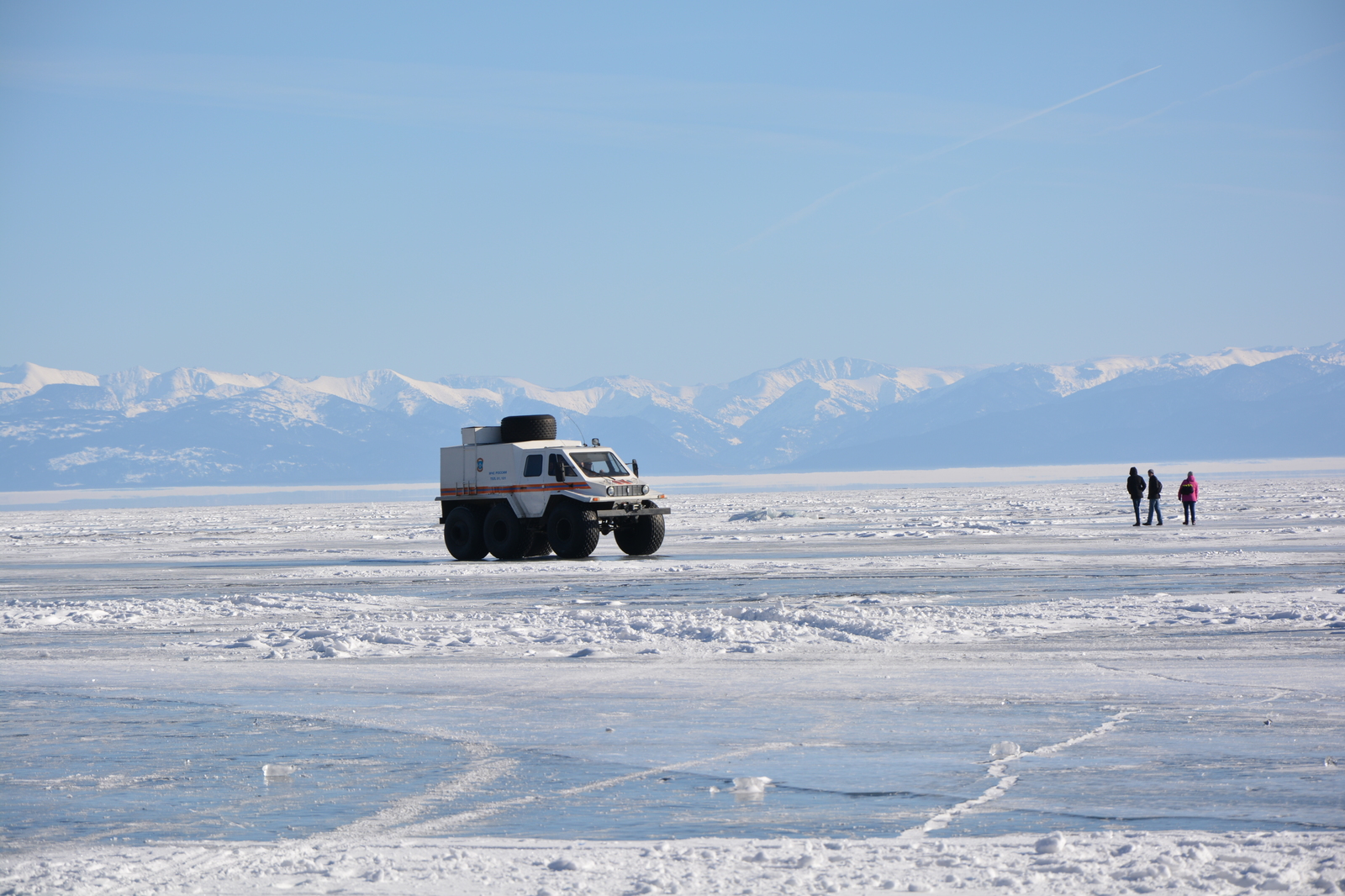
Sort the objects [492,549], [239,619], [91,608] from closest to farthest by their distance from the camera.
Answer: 1. [239,619]
2. [91,608]
3. [492,549]

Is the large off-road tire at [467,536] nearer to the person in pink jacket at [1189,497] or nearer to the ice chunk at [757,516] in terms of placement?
the person in pink jacket at [1189,497]

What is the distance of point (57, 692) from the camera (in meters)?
10.8

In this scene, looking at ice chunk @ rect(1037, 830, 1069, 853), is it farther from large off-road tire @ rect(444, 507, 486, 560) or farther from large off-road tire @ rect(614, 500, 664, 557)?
large off-road tire @ rect(444, 507, 486, 560)

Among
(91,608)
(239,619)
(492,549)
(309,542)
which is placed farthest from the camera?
(309,542)

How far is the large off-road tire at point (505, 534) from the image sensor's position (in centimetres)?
2741

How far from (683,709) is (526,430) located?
18993 mm

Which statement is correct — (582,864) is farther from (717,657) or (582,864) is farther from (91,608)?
(91,608)

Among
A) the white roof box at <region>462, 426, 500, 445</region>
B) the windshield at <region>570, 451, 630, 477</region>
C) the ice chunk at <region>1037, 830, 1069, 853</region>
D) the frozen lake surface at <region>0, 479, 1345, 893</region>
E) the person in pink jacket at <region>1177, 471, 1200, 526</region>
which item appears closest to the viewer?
the ice chunk at <region>1037, 830, 1069, 853</region>

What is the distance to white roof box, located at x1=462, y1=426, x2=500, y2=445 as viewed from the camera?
2842cm

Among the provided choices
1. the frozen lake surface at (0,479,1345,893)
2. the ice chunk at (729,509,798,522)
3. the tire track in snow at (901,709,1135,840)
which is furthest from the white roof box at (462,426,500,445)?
the ice chunk at (729,509,798,522)

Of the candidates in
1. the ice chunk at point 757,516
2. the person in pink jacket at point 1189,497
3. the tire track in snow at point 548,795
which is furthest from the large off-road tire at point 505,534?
the ice chunk at point 757,516

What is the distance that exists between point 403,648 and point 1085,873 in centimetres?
920

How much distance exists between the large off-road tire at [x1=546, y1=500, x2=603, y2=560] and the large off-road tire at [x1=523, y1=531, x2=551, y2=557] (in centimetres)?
93

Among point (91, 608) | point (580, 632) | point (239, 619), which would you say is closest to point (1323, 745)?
point (580, 632)
